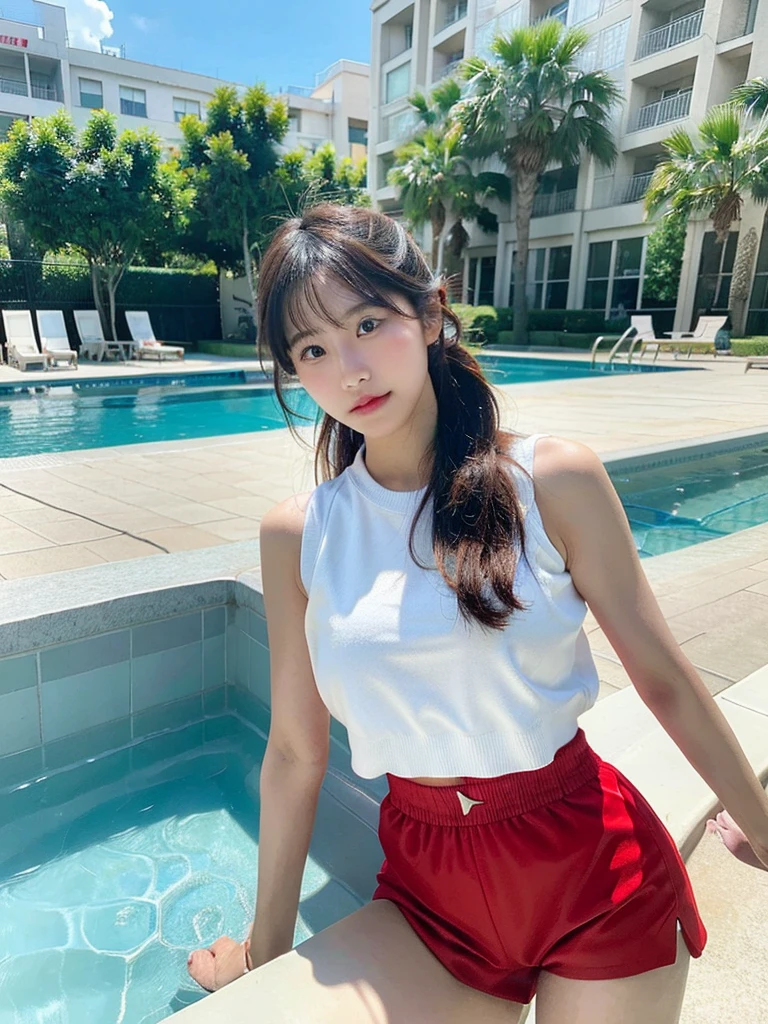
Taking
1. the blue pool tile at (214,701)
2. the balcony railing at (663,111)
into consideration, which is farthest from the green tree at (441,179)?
the blue pool tile at (214,701)

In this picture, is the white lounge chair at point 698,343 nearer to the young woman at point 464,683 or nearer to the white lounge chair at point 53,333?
the white lounge chair at point 53,333

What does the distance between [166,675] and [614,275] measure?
894 inches

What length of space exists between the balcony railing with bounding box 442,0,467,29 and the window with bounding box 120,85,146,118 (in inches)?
630

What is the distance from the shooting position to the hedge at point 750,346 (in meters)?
17.0

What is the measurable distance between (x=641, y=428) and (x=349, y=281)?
6.21 m

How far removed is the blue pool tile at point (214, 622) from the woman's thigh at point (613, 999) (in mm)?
1806

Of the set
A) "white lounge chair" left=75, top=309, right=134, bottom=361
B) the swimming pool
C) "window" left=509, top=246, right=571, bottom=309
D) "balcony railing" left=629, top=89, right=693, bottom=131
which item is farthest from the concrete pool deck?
"window" left=509, top=246, right=571, bottom=309

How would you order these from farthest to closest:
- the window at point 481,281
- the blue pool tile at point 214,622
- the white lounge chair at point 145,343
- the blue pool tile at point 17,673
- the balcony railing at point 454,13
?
the window at point 481,281 < the balcony railing at point 454,13 < the white lounge chair at point 145,343 < the blue pool tile at point 214,622 < the blue pool tile at point 17,673

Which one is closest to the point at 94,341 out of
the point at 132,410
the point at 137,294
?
the point at 137,294

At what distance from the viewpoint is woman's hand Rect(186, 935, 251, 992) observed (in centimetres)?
125

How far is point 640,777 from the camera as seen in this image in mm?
1614

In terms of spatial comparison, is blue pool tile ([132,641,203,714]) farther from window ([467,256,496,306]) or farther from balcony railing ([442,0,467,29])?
balcony railing ([442,0,467,29])

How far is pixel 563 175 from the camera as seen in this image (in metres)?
23.8

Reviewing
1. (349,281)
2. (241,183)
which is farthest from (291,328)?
(241,183)
